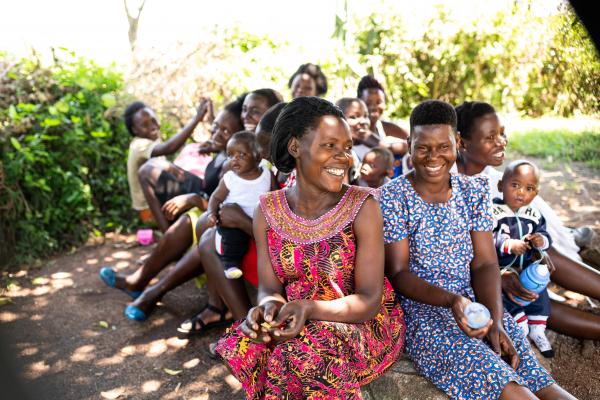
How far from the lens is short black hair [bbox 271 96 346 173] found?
87.5 inches

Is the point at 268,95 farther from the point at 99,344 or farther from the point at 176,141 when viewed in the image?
the point at 99,344

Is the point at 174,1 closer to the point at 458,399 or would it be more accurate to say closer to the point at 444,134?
the point at 444,134

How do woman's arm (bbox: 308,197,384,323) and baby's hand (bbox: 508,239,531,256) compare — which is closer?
woman's arm (bbox: 308,197,384,323)

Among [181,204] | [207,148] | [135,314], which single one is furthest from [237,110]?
[135,314]

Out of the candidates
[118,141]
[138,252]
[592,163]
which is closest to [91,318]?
[138,252]

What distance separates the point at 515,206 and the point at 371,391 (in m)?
1.32

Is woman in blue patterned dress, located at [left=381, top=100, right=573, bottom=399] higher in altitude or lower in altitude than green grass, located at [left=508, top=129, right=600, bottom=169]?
higher

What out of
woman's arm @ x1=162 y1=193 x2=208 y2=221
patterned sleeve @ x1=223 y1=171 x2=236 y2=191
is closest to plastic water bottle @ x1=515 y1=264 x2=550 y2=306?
patterned sleeve @ x1=223 y1=171 x2=236 y2=191

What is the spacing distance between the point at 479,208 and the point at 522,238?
664 mm

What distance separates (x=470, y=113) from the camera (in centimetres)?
320

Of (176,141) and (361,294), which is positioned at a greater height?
(176,141)

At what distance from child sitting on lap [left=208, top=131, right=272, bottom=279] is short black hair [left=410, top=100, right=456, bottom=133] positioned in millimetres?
1156

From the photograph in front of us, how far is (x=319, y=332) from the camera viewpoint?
1964 millimetres

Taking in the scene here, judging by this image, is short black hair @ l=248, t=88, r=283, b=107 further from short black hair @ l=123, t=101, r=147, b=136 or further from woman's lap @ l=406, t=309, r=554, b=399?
woman's lap @ l=406, t=309, r=554, b=399
